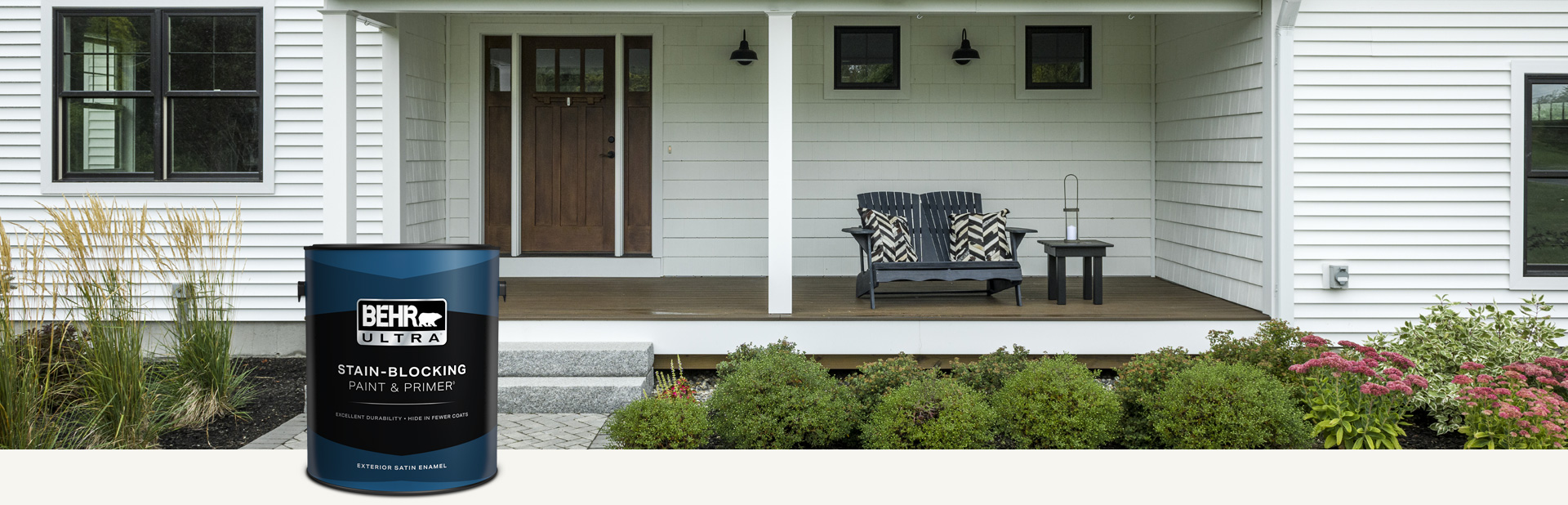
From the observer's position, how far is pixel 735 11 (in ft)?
19.0

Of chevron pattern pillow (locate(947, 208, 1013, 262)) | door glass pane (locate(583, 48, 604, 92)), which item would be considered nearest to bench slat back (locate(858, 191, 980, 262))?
chevron pattern pillow (locate(947, 208, 1013, 262))

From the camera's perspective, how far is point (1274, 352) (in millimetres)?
4590

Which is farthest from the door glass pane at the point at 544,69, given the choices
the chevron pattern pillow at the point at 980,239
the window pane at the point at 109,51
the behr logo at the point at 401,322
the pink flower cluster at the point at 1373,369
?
the behr logo at the point at 401,322

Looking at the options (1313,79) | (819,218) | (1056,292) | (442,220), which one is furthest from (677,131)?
(1313,79)

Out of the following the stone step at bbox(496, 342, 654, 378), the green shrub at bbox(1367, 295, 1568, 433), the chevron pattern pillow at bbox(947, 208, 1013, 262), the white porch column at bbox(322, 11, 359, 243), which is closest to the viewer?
the green shrub at bbox(1367, 295, 1568, 433)

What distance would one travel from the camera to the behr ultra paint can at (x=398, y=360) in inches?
94.9

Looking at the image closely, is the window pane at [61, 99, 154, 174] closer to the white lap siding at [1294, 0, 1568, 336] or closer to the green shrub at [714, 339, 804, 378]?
the green shrub at [714, 339, 804, 378]

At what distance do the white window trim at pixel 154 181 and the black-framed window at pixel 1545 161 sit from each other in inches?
267

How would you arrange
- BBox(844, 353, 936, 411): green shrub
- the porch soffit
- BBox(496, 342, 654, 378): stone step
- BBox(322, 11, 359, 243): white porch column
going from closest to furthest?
BBox(844, 353, 936, 411): green shrub < BBox(496, 342, 654, 378): stone step < the porch soffit < BBox(322, 11, 359, 243): white porch column

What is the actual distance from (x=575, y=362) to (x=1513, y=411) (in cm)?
381

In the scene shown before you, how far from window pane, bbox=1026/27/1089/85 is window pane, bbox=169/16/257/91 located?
193 inches

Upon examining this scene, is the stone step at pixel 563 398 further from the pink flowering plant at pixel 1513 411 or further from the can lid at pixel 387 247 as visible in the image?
the pink flowering plant at pixel 1513 411

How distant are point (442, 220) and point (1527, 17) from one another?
6.50 meters

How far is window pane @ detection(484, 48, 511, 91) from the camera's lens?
7.85 m
